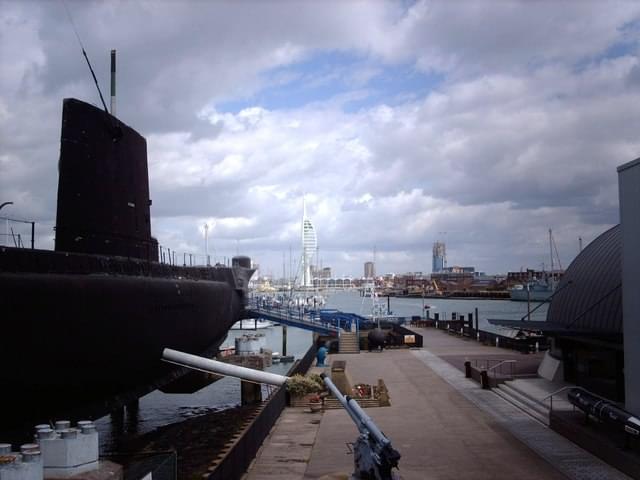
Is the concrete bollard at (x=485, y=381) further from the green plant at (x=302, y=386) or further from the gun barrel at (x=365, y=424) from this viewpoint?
the gun barrel at (x=365, y=424)

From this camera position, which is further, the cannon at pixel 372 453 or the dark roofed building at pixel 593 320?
the dark roofed building at pixel 593 320

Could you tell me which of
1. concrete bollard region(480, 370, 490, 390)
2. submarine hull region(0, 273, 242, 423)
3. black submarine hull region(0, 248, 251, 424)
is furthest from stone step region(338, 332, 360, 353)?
submarine hull region(0, 273, 242, 423)

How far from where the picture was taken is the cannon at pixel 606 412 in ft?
44.7

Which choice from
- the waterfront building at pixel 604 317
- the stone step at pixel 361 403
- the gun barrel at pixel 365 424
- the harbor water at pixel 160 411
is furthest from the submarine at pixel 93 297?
the waterfront building at pixel 604 317

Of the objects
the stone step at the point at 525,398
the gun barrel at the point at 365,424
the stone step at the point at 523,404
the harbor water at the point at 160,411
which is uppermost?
the gun barrel at the point at 365,424

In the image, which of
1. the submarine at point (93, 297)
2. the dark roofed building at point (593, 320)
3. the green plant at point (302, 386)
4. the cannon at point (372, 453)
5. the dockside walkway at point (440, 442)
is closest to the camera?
the cannon at point (372, 453)

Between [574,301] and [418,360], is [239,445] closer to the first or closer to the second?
[574,301]

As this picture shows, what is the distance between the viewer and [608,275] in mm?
20891

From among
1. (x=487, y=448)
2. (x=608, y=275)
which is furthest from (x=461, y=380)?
(x=487, y=448)

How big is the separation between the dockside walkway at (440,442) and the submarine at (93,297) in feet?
13.5

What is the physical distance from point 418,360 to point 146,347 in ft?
65.5

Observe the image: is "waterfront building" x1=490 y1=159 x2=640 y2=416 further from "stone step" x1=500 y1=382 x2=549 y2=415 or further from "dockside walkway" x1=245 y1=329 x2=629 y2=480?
"dockside walkway" x1=245 y1=329 x2=629 y2=480

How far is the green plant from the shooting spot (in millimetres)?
22609

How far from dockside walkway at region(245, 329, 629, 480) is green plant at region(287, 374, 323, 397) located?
2.41 ft
